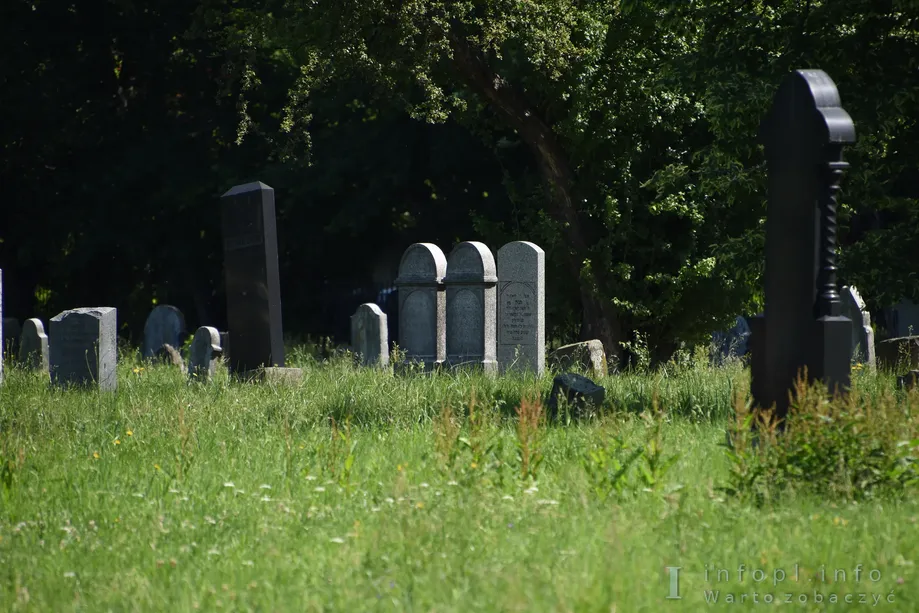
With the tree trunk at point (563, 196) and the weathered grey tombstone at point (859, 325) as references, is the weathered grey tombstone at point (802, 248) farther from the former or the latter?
the tree trunk at point (563, 196)

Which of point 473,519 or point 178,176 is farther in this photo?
point 178,176

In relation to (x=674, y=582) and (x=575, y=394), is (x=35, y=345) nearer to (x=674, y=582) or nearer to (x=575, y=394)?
(x=575, y=394)

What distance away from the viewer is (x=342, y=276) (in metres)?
28.7

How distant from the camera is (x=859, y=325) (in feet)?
51.4

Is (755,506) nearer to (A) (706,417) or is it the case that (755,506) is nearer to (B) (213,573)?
(B) (213,573)

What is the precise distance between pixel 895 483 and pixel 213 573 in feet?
11.3

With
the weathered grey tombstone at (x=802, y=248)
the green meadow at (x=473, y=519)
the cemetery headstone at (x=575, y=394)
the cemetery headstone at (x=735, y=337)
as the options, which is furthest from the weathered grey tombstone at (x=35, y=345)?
the weathered grey tombstone at (x=802, y=248)

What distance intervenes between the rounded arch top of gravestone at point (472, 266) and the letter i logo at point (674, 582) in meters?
10.0

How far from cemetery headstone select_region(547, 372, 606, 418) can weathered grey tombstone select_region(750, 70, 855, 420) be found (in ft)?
5.94

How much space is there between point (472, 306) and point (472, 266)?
0.54 m

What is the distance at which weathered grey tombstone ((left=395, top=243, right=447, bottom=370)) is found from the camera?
14812mm

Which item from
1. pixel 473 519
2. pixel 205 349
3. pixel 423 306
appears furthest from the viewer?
pixel 205 349

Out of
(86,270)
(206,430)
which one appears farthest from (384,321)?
(86,270)

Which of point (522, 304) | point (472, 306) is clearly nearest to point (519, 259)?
point (522, 304)
